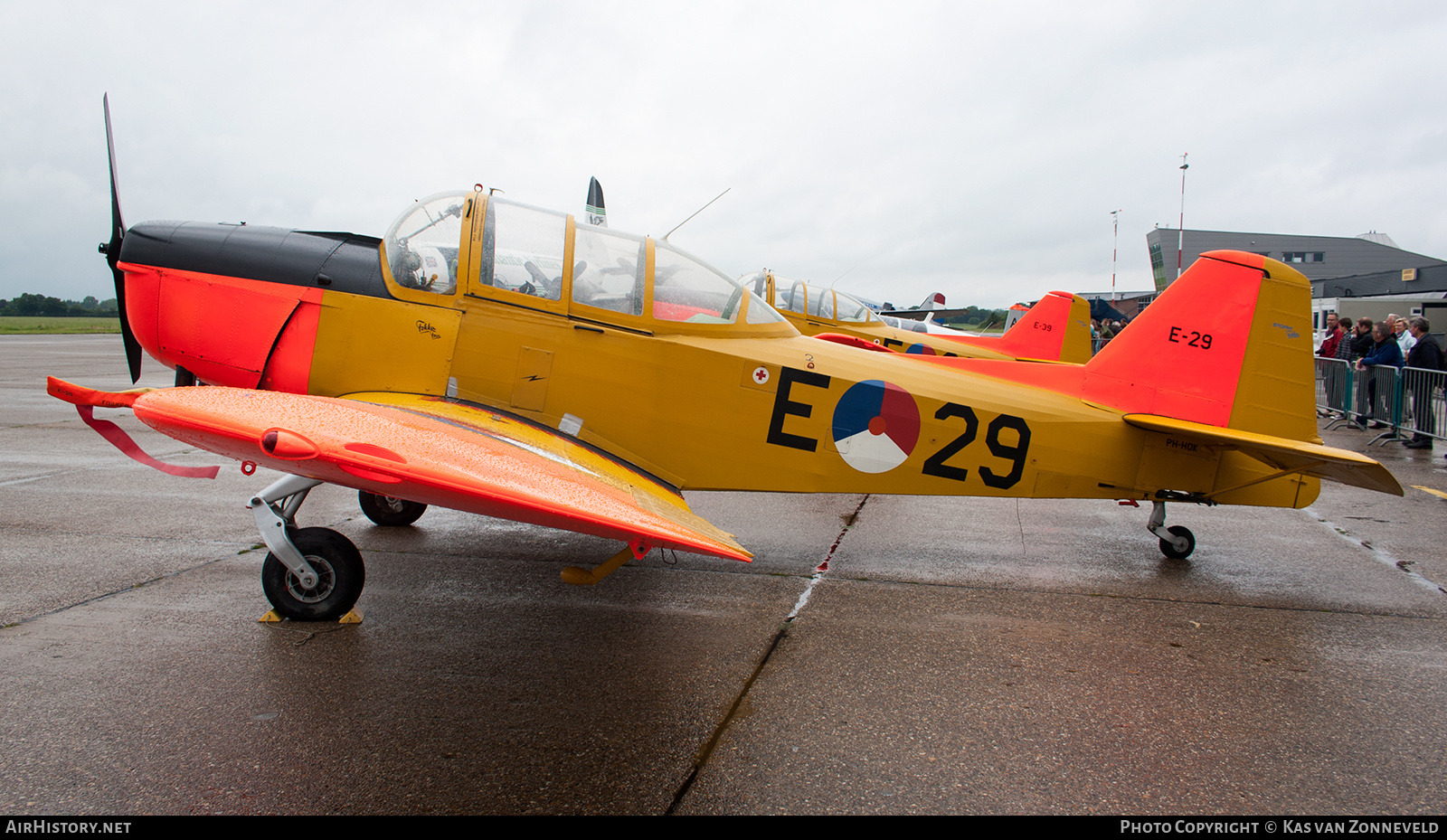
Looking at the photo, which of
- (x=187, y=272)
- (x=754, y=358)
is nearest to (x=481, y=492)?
(x=754, y=358)

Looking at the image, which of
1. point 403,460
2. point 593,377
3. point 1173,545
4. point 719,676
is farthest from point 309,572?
point 1173,545

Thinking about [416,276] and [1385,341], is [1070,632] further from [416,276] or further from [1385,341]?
[1385,341]

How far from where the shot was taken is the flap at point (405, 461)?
2623mm

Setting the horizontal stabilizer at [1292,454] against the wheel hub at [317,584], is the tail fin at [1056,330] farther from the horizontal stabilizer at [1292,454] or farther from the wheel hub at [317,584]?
the wheel hub at [317,584]

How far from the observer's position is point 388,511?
5629 mm

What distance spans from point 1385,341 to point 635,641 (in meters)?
13.1

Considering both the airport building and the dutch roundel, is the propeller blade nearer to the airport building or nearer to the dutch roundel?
the dutch roundel

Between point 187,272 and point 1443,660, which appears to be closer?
point 1443,660

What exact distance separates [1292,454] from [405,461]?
441 cm

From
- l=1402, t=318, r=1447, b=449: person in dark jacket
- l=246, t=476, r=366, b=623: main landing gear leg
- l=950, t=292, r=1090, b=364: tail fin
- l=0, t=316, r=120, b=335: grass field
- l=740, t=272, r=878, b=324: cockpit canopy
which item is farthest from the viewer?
l=0, t=316, r=120, b=335: grass field

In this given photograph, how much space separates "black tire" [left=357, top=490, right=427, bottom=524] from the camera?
5.62m

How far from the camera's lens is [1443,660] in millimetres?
3713

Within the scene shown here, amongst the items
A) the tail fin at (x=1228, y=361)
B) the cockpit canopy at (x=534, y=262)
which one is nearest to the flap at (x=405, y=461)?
the cockpit canopy at (x=534, y=262)

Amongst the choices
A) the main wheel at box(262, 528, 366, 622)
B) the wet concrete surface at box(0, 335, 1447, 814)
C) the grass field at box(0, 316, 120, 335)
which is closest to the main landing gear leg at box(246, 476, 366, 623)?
the main wheel at box(262, 528, 366, 622)
